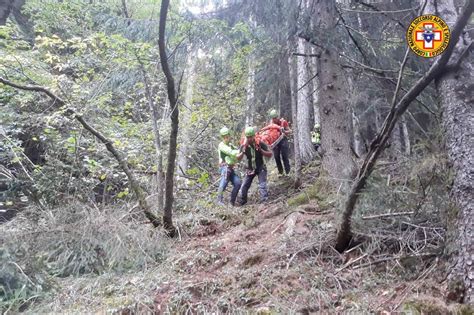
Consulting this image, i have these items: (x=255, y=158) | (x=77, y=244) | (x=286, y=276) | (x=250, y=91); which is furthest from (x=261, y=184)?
(x=286, y=276)

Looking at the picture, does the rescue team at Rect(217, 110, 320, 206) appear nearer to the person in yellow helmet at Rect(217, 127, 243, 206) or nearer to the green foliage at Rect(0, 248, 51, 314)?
the person in yellow helmet at Rect(217, 127, 243, 206)

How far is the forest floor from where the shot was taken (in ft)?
12.6

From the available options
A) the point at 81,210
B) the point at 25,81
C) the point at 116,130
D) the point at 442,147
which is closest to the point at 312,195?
the point at 442,147

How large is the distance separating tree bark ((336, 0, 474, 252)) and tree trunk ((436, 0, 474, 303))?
0.52 feet

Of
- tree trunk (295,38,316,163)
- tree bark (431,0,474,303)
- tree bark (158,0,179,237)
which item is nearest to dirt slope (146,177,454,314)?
tree bark (431,0,474,303)

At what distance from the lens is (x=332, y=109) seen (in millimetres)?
7246

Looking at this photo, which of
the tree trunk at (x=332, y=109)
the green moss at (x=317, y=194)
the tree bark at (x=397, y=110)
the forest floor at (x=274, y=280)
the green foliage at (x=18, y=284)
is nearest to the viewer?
the tree bark at (x=397, y=110)

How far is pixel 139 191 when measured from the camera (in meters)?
6.88

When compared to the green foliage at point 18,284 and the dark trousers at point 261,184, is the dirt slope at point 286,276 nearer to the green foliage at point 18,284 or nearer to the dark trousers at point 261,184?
the green foliage at point 18,284

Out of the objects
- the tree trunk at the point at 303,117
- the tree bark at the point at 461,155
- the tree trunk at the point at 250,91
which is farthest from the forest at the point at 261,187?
the tree trunk at the point at 303,117

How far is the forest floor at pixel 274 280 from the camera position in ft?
12.6

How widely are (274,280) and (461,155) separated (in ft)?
7.74

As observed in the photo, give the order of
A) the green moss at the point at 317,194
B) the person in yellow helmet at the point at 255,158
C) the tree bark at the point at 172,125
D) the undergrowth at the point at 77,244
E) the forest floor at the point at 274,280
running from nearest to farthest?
the forest floor at the point at 274,280 < the tree bark at the point at 172,125 < the undergrowth at the point at 77,244 < the green moss at the point at 317,194 < the person in yellow helmet at the point at 255,158

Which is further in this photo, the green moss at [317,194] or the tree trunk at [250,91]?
the tree trunk at [250,91]
